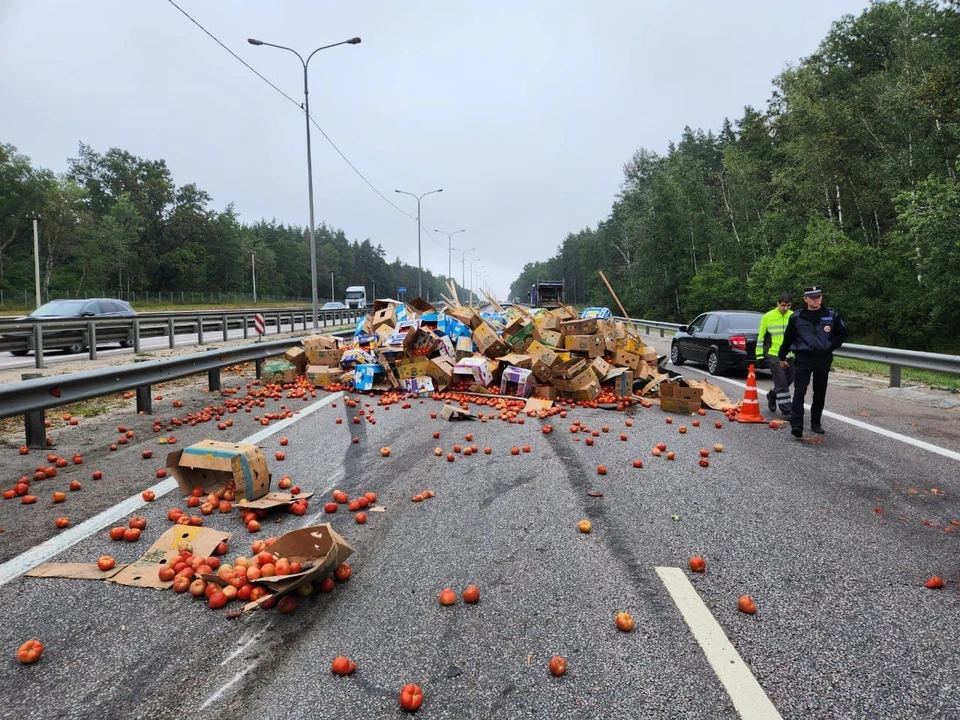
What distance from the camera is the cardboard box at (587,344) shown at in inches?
443

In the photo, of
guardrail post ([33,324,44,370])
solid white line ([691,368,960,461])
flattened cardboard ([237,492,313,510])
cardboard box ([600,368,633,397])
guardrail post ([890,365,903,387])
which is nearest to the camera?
flattened cardboard ([237,492,313,510])

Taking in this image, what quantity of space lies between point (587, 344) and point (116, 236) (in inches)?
3080

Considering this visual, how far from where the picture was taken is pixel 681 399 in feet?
29.5

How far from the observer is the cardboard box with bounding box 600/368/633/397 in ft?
33.5

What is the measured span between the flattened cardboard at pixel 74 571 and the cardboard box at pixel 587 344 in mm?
8961

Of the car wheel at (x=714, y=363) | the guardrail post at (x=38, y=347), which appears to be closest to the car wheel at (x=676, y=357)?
the car wheel at (x=714, y=363)

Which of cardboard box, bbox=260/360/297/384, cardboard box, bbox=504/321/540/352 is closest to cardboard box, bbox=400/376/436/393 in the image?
cardboard box, bbox=504/321/540/352

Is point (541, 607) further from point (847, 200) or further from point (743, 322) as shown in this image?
point (847, 200)

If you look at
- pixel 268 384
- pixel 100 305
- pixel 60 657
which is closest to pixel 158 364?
pixel 268 384

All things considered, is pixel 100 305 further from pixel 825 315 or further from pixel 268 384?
pixel 825 315

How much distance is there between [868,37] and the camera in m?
38.6

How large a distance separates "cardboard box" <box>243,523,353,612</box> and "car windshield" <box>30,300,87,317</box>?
21.3m

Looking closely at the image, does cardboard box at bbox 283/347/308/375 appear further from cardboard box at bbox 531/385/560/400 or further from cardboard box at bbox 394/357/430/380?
cardboard box at bbox 531/385/560/400

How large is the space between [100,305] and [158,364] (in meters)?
16.1
